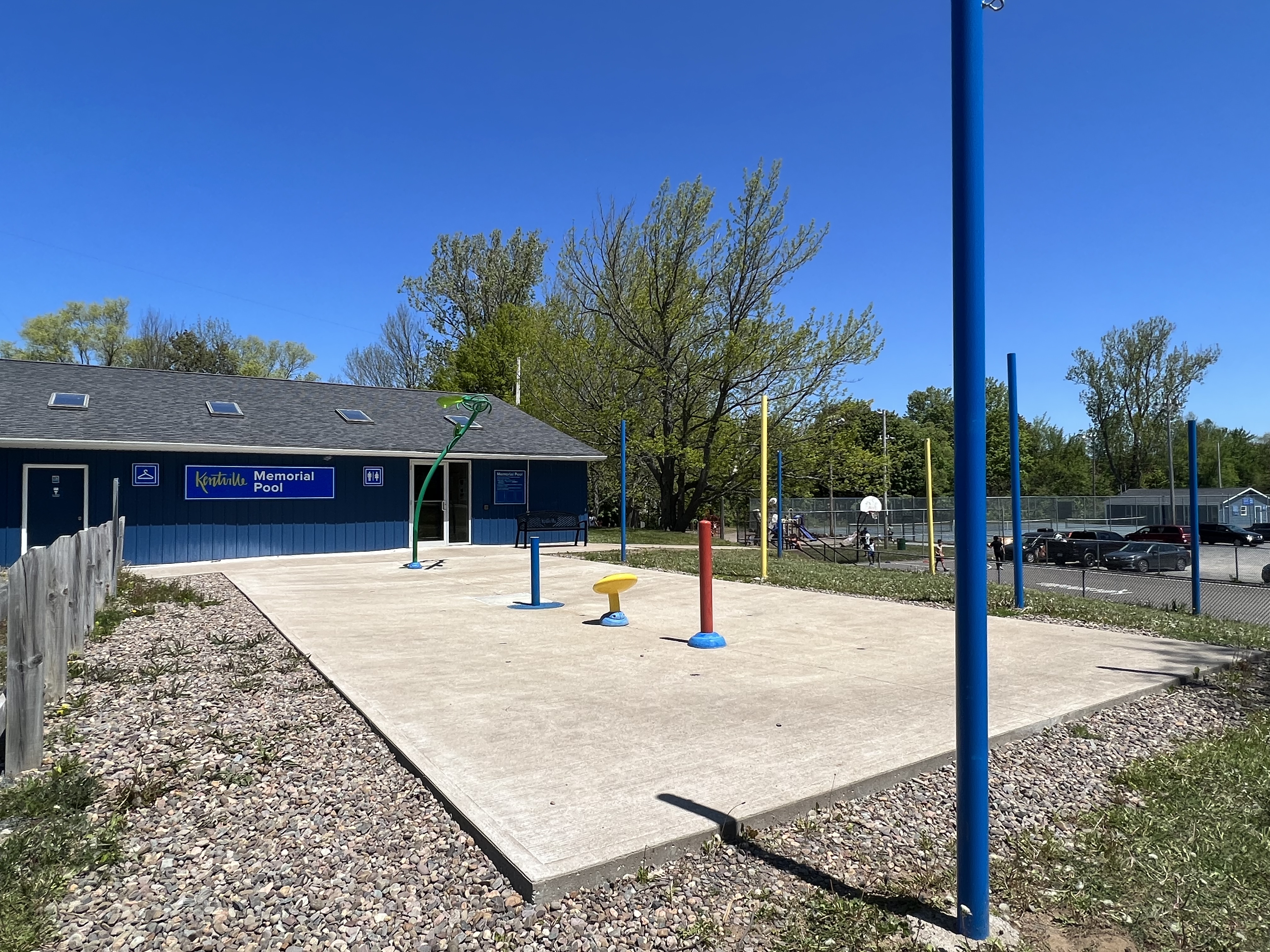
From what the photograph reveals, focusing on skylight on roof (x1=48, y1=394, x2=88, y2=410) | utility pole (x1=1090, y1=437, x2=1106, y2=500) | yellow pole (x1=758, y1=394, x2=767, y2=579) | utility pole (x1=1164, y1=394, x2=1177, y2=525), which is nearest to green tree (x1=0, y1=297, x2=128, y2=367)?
skylight on roof (x1=48, y1=394, x2=88, y2=410)

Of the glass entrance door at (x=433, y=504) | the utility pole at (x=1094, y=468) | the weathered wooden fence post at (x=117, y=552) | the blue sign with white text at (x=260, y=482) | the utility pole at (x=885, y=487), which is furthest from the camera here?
Answer: the utility pole at (x=1094, y=468)

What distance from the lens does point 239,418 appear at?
18.1m

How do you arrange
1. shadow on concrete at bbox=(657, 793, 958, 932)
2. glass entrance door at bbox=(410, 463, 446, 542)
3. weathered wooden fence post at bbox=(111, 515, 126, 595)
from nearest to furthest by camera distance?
shadow on concrete at bbox=(657, 793, 958, 932) → weathered wooden fence post at bbox=(111, 515, 126, 595) → glass entrance door at bbox=(410, 463, 446, 542)

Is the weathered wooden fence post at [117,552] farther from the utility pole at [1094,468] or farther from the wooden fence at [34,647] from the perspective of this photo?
the utility pole at [1094,468]

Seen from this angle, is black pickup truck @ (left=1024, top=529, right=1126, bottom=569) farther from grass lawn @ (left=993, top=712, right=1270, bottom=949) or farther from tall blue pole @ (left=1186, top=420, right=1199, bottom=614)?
grass lawn @ (left=993, top=712, right=1270, bottom=949)

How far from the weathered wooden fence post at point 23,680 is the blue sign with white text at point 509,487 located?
53.6 ft

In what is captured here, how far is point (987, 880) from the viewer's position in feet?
9.07

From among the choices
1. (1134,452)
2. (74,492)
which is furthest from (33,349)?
(1134,452)

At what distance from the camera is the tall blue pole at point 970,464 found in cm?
277

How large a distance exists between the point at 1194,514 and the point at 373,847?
34.7ft

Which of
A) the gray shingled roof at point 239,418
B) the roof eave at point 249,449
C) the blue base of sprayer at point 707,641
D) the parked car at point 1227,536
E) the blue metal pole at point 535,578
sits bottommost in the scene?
the parked car at point 1227,536

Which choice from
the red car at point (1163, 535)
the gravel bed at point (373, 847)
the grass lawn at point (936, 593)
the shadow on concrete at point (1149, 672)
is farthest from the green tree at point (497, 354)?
the gravel bed at point (373, 847)

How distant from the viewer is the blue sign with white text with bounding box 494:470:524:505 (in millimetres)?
20672

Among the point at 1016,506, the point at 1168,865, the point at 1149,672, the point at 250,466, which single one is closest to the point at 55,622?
the point at 1168,865
